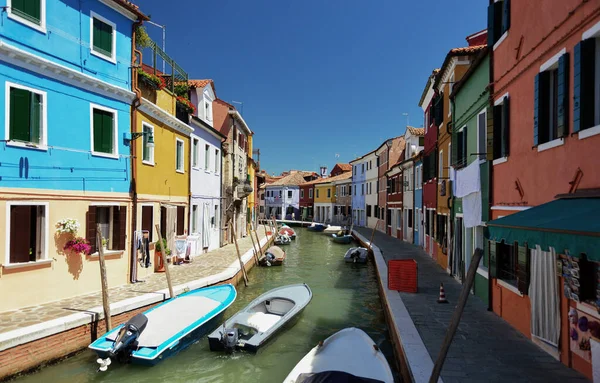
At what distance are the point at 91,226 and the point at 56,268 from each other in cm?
146

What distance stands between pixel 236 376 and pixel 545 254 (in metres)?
6.26

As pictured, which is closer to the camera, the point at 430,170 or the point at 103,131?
the point at 103,131

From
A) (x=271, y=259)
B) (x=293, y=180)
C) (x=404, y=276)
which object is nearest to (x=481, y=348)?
(x=404, y=276)

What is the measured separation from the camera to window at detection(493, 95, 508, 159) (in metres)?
8.83

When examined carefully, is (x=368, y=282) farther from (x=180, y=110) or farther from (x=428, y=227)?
(x=180, y=110)

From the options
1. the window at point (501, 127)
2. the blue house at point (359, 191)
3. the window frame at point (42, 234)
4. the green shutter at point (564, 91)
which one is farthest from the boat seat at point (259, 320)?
the blue house at point (359, 191)

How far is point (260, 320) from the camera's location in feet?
34.7

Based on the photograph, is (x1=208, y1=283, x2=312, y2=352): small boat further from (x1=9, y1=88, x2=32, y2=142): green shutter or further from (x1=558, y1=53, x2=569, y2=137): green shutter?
(x1=558, y1=53, x2=569, y2=137): green shutter

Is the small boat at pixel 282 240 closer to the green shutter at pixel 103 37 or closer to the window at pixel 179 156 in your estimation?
the window at pixel 179 156

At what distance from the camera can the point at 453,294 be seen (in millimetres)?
11734

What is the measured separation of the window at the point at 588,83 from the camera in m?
5.60

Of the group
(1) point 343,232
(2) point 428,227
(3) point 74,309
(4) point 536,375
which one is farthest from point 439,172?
(1) point 343,232

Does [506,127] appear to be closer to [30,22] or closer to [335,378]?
[335,378]

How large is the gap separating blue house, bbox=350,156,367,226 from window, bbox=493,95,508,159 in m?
35.7
